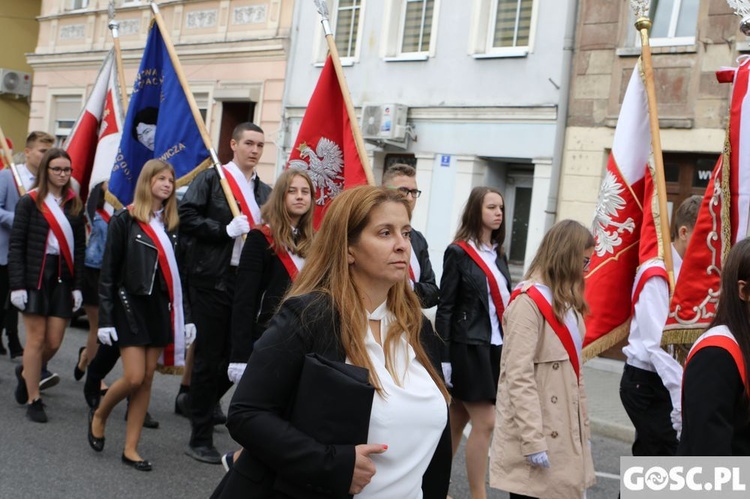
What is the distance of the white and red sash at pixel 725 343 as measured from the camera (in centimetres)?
294

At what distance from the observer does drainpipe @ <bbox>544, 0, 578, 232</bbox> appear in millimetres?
14969

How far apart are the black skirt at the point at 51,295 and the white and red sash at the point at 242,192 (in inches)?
73.0

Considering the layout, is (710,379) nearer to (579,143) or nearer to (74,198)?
(74,198)

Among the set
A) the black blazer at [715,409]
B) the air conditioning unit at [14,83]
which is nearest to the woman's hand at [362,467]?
the black blazer at [715,409]

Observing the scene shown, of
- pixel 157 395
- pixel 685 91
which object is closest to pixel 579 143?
pixel 685 91

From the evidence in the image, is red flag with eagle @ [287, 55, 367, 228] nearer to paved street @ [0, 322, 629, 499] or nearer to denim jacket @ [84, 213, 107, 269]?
paved street @ [0, 322, 629, 499]

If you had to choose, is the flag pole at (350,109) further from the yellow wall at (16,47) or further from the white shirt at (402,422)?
the yellow wall at (16,47)

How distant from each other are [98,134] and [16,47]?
2245cm

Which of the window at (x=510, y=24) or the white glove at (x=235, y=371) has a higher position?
the window at (x=510, y=24)

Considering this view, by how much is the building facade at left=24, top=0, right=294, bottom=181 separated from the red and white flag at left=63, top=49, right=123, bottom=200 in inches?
394

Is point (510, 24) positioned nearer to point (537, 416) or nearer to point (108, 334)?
point (108, 334)

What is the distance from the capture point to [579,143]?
48.6 feet

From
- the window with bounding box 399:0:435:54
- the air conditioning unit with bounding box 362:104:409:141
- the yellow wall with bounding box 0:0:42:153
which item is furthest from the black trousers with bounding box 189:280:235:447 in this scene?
the yellow wall with bounding box 0:0:42:153

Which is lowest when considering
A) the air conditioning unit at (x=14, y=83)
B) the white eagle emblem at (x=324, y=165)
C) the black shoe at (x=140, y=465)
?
the black shoe at (x=140, y=465)
